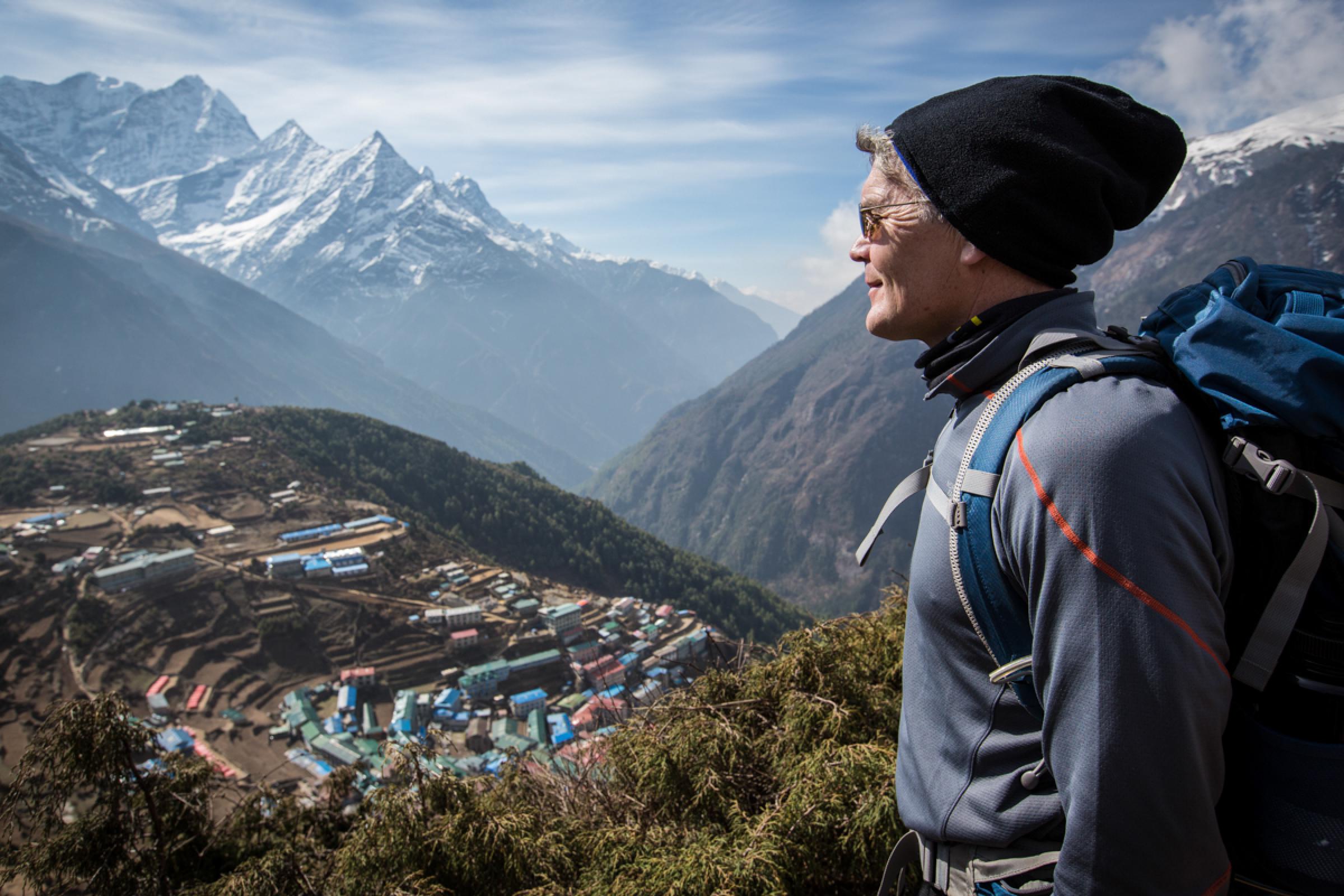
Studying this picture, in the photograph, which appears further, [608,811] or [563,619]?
[563,619]

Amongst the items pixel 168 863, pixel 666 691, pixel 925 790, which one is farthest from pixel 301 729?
pixel 925 790

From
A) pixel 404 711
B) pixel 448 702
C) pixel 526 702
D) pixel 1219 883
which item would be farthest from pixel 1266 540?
pixel 448 702

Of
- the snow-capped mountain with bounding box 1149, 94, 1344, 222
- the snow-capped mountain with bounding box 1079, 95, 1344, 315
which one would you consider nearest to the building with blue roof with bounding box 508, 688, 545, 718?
the snow-capped mountain with bounding box 1079, 95, 1344, 315

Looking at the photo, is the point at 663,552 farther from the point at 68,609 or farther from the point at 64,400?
the point at 64,400

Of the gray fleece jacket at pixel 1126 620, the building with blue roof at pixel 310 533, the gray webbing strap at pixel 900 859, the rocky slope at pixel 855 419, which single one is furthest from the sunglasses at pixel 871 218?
the rocky slope at pixel 855 419

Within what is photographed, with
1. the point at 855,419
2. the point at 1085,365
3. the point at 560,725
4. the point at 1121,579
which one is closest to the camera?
the point at 1121,579

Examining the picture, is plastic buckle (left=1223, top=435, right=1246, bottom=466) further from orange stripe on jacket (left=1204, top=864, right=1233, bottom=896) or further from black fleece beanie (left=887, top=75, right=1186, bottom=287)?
orange stripe on jacket (left=1204, top=864, right=1233, bottom=896)

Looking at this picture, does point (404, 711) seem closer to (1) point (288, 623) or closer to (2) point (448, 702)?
(2) point (448, 702)
